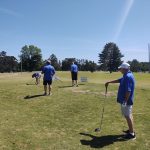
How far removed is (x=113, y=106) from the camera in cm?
1627

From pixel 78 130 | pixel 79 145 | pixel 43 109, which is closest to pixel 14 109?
pixel 43 109

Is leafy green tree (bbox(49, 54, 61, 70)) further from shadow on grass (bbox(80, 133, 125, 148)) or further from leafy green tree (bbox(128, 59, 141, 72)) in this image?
shadow on grass (bbox(80, 133, 125, 148))

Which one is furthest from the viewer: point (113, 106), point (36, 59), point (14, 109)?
point (36, 59)

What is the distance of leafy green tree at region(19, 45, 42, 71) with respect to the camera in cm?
12712

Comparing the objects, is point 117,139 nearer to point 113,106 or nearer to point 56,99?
point 113,106

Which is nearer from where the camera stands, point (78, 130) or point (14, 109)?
point (78, 130)

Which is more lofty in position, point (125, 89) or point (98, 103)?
point (125, 89)

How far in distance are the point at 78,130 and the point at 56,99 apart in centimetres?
609

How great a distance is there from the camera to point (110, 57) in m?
139

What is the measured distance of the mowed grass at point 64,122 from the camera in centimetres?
991

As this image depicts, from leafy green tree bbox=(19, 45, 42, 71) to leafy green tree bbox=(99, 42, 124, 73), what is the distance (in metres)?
28.0

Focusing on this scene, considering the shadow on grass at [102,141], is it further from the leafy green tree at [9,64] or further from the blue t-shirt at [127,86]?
the leafy green tree at [9,64]

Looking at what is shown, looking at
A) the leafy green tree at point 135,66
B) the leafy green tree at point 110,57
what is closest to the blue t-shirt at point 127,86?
the leafy green tree at point 110,57

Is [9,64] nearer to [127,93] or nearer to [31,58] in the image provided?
[31,58]
